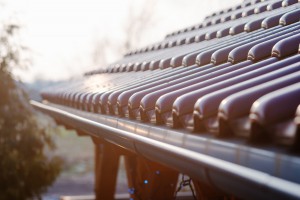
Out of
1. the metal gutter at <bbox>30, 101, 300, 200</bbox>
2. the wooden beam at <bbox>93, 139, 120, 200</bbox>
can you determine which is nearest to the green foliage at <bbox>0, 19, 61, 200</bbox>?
the wooden beam at <bbox>93, 139, 120, 200</bbox>

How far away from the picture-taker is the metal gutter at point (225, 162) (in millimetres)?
1530

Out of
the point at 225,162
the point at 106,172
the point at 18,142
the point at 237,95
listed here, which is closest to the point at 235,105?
the point at 237,95

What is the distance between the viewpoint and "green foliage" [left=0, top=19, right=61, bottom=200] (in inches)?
487

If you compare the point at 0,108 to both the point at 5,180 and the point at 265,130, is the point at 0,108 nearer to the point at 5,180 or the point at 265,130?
the point at 5,180

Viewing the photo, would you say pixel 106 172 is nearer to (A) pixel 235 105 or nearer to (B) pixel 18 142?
(A) pixel 235 105

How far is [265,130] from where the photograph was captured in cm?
174

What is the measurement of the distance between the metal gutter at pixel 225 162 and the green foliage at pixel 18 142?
388 inches

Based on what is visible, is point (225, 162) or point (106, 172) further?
point (106, 172)

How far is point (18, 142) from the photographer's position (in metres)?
13.4

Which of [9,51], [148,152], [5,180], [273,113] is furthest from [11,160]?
[273,113]

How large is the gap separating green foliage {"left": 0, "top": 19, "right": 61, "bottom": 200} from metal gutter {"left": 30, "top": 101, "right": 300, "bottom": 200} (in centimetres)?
985

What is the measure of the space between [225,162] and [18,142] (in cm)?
1210

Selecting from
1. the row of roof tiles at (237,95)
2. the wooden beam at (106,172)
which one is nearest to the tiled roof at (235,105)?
the row of roof tiles at (237,95)

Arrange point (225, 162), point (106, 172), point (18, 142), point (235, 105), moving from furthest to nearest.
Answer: point (18, 142) < point (106, 172) < point (235, 105) < point (225, 162)
